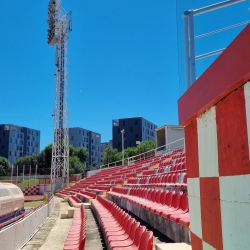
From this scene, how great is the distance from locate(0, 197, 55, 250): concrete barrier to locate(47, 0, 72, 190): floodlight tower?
19.6 metres

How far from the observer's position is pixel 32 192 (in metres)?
27.7

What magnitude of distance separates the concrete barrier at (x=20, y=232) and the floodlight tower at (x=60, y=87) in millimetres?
19638

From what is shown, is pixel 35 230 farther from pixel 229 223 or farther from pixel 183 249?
pixel 229 223

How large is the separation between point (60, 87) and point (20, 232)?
24120 mm

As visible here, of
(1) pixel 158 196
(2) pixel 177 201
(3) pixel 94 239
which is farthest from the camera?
(3) pixel 94 239

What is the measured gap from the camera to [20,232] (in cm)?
573

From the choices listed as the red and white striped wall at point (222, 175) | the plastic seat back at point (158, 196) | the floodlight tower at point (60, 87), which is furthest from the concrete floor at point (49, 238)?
the floodlight tower at point (60, 87)

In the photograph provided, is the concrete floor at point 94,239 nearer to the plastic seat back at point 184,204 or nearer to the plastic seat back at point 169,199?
the plastic seat back at point 169,199

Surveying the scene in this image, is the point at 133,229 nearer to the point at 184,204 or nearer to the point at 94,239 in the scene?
the point at 184,204

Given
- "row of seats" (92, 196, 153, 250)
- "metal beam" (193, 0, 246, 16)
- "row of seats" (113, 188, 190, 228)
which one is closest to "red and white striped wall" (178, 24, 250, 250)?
"metal beam" (193, 0, 246, 16)

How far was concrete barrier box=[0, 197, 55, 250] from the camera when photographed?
4.66 meters

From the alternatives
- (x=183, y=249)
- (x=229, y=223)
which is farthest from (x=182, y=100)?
(x=183, y=249)

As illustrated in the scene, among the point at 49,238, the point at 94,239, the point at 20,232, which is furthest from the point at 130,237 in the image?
the point at 49,238

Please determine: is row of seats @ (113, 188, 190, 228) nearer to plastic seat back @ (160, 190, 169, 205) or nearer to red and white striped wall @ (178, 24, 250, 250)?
plastic seat back @ (160, 190, 169, 205)
